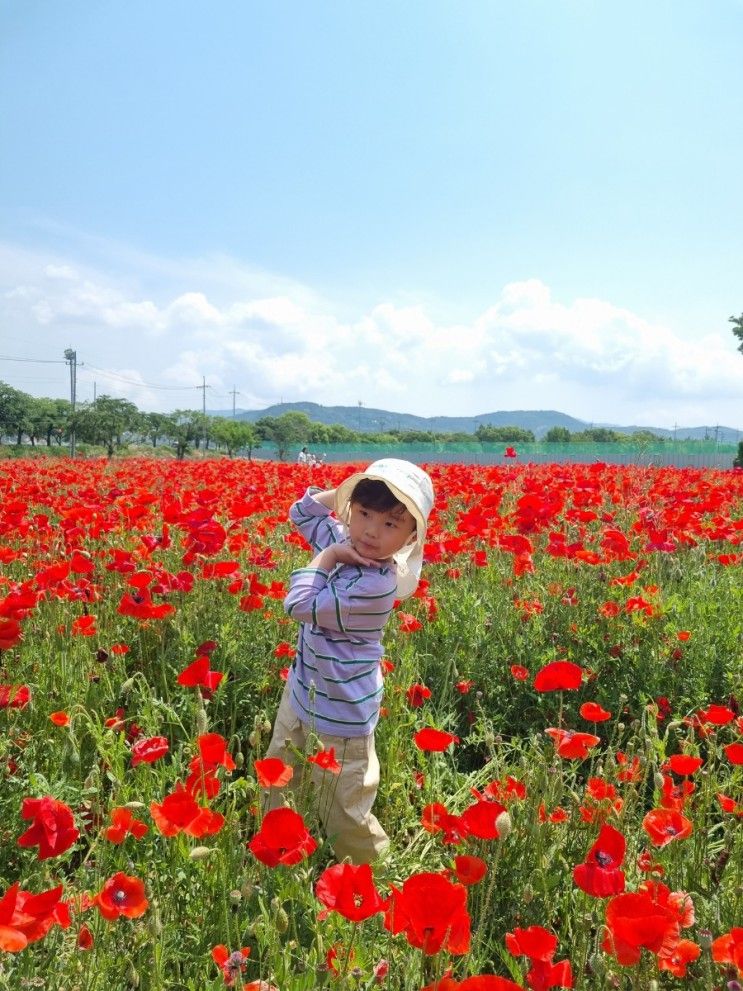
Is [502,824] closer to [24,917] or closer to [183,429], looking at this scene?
[24,917]

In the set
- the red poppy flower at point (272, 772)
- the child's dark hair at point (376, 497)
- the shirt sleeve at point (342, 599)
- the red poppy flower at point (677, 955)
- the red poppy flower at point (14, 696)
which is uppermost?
the child's dark hair at point (376, 497)

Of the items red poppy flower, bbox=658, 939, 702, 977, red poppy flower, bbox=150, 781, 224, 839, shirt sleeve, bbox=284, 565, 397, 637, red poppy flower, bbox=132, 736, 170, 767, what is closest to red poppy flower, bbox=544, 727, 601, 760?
red poppy flower, bbox=658, 939, 702, 977

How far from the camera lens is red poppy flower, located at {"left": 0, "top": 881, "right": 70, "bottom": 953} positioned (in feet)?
3.47

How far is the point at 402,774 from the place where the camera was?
2.61 m

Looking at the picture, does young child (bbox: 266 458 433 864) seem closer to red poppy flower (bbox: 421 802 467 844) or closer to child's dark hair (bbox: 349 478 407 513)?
child's dark hair (bbox: 349 478 407 513)

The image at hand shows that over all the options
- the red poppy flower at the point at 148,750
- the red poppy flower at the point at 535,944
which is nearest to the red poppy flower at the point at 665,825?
the red poppy flower at the point at 535,944

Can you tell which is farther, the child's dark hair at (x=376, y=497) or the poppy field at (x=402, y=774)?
the child's dark hair at (x=376, y=497)

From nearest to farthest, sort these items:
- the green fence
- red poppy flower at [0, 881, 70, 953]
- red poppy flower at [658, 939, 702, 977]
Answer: red poppy flower at [0, 881, 70, 953] < red poppy flower at [658, 939, 702, 977] < the green fence

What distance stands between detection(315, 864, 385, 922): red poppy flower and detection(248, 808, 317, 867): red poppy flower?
0.10 meters

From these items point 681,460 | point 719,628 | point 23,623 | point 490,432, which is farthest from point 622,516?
point 490,432

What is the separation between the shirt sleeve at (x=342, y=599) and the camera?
1.96 metres

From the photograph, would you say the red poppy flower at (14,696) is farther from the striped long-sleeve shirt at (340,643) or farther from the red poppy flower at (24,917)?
the red poppy flower at (24,917)

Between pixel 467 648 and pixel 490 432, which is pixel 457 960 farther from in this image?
pixel 490 432

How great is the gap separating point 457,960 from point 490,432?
118259mm
